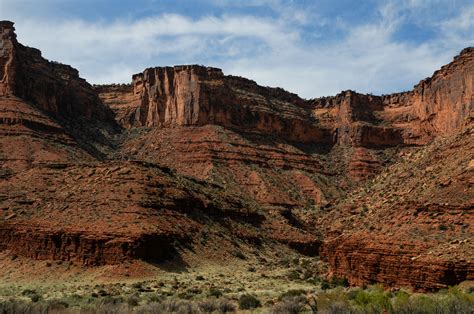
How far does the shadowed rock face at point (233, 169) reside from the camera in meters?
33.8

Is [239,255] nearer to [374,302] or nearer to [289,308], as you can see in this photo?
[289,308]

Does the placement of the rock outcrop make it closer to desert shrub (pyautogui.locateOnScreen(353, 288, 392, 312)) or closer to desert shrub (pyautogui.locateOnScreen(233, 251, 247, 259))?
desert shrub (pyautogui.locateOnScreen(233, 251, 247, 259))

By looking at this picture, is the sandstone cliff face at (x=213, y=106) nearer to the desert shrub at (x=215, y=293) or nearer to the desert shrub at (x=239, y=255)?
the desert shrub at (x=239, y=255)

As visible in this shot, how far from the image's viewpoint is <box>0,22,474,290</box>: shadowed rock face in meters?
33.8

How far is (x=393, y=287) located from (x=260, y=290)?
401 inches

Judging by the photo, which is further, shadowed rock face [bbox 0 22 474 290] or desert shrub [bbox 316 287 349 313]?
shadowed rock face [bbox 0 22 474 290]

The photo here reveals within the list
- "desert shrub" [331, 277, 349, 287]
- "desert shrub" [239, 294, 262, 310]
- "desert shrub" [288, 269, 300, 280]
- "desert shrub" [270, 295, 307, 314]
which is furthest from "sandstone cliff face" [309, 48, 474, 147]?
"desert shrub" [270, 295, 307, 314]

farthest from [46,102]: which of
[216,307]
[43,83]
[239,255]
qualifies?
[216,307]

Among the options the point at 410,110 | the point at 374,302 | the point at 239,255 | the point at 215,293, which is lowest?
the point at 215,293

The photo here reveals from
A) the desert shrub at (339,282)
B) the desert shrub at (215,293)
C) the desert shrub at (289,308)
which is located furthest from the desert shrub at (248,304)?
the desert shrub at (339,282)

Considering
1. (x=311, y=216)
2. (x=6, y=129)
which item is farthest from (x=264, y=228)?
(x=6, y=129)

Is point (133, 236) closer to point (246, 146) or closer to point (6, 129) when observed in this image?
point (6, 129)

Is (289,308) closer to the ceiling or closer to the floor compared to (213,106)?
closer to the floor

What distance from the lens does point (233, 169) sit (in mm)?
85562
